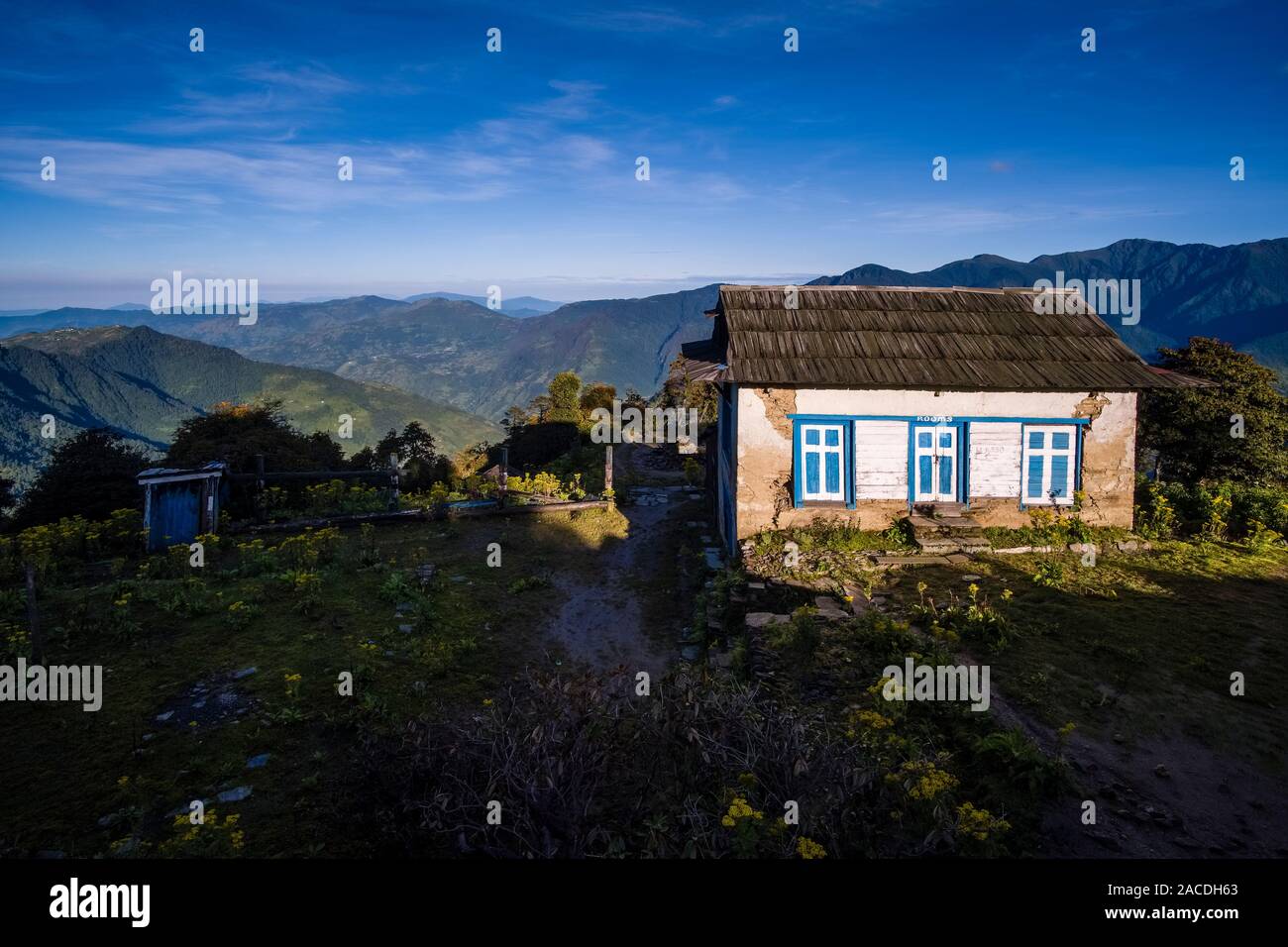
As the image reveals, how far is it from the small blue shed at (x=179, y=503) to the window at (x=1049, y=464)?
18.9 m

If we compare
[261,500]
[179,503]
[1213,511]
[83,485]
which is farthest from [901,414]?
[83,485]

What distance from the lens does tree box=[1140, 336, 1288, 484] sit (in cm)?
1839

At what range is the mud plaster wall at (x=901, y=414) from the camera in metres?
14.0

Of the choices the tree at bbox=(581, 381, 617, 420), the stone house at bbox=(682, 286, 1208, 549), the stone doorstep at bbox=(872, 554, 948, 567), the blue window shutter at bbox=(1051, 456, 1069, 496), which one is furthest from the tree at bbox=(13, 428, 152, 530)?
the blue window shutter at bbox=(1051, 456, 1069, 496)

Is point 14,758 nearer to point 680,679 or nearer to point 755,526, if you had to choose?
point 680,679

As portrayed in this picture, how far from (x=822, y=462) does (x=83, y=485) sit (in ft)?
77.2

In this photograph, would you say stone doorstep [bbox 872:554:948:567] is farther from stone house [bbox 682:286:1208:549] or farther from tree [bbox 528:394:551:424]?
tree [bbox 528:394:551:424]

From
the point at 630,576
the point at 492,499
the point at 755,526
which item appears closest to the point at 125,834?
the point at 630,576

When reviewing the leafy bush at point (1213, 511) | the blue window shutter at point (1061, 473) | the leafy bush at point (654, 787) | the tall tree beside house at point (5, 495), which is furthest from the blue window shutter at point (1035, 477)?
the tall tree beside house at point (5, 495)

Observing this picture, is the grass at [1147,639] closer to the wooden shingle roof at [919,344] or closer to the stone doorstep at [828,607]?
the stone doorstep at [828,607]

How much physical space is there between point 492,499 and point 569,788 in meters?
15.0

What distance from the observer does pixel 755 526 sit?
46.3ft

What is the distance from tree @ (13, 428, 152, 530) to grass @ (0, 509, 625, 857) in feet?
33.6
